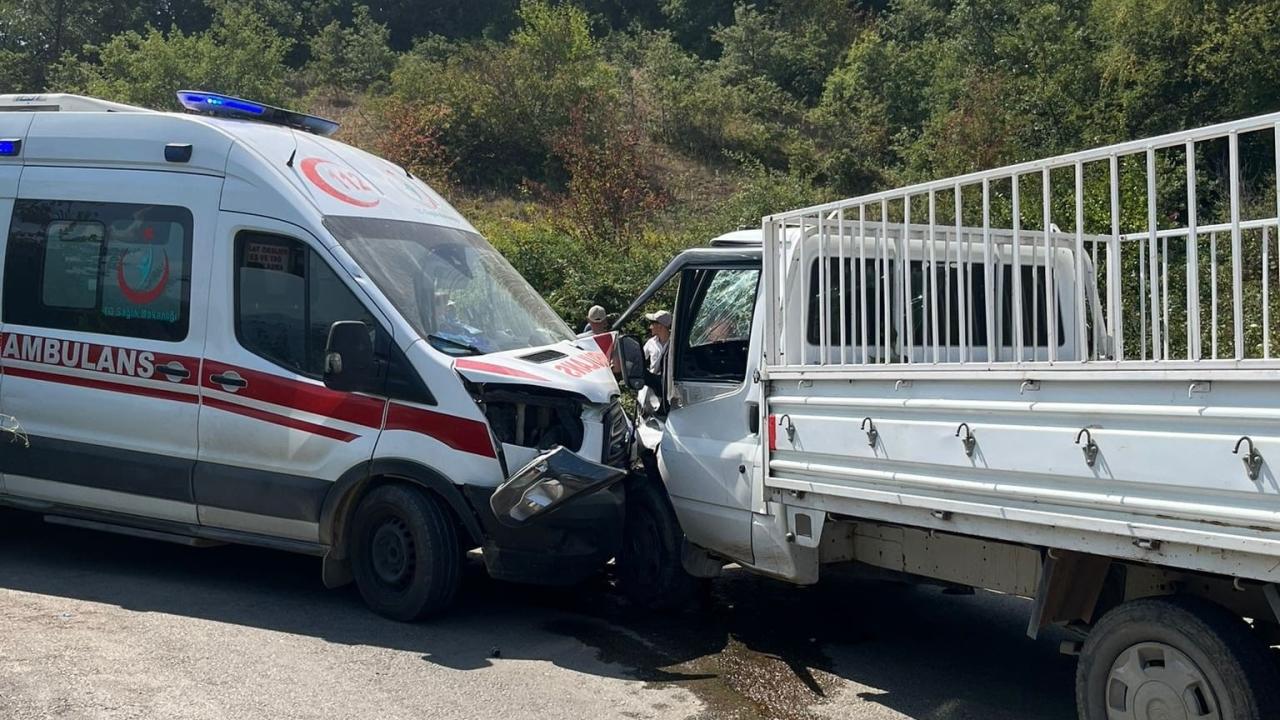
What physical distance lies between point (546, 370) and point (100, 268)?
3066 millimetres

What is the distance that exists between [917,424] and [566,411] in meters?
2.34

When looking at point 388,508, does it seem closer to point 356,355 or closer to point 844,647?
point 356,355

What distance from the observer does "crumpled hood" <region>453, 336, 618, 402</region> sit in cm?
648

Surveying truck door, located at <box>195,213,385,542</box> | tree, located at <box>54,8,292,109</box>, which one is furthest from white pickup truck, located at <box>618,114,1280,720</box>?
tree, located at <box>54,8,292,109</box>

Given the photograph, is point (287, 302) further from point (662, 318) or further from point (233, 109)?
point (662, 318)

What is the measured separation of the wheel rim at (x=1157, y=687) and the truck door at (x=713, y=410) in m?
2.22

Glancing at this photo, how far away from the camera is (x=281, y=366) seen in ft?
22.4

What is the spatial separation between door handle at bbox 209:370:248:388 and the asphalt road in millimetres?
1291

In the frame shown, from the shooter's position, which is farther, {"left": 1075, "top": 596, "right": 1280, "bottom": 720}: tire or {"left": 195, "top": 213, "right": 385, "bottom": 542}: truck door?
{"left": 195, "top": 213, "right": 385, "bottom": 542}: truck door

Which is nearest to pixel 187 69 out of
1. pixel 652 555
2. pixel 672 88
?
pixel 672 88

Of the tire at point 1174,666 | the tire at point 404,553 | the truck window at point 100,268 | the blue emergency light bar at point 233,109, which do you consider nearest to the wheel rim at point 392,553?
the tire at point 404,553

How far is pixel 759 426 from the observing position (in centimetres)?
613

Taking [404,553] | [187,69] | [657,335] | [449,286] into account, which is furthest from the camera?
[187,69]

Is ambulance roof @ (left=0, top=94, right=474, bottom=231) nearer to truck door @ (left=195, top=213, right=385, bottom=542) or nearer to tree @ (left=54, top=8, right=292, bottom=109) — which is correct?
truck door @ (left=195, top=213, right=385, bottom=542)
